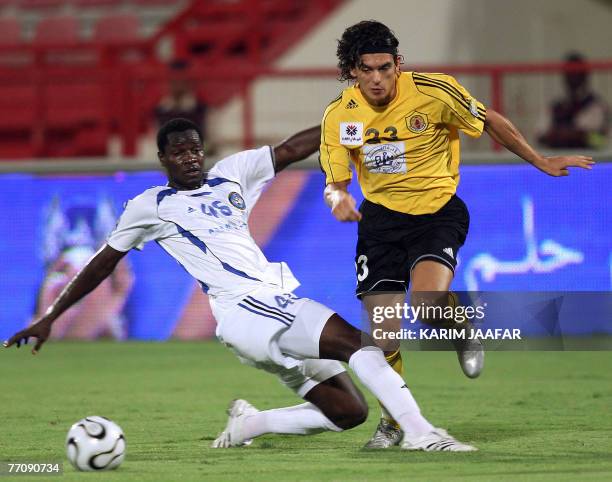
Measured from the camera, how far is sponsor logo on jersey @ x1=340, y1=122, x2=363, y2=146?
6656 mm

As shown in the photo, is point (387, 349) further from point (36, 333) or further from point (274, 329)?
point (36, 333)

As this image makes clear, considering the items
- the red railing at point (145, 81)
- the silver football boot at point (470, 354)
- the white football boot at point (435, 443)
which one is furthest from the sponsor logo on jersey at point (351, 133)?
the red railing at point (145, 81)

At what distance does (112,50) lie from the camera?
14.3 m

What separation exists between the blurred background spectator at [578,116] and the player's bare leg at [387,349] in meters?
6.08

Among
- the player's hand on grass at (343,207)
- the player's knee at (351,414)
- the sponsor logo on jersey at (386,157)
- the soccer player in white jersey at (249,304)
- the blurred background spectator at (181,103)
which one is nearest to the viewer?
the player's hand on grass at (343,207)

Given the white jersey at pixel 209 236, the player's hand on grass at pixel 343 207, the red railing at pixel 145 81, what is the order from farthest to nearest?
1. the red railing at pixel 145 81
2. the white jersey at pixel 209 236
3. the player's hand on grass at pixel 343 207

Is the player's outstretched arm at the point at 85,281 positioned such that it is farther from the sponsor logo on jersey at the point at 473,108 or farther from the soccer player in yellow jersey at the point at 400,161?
the sponsor logo on jersey at the point at 473,108

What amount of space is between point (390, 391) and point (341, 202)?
928mm

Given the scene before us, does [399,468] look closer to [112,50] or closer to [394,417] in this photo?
[394,417]

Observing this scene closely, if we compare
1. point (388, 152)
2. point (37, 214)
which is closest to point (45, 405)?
point (388, 152)

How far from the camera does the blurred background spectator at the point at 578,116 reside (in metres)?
12.3

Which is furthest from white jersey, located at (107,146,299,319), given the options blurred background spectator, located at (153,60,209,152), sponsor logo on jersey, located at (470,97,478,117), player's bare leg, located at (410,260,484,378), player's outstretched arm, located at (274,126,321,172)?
blurred background spectator, located at (153,60,209,152)

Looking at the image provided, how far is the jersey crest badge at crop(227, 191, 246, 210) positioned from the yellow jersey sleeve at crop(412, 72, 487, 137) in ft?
3.67

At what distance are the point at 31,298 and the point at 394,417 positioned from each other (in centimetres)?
695
